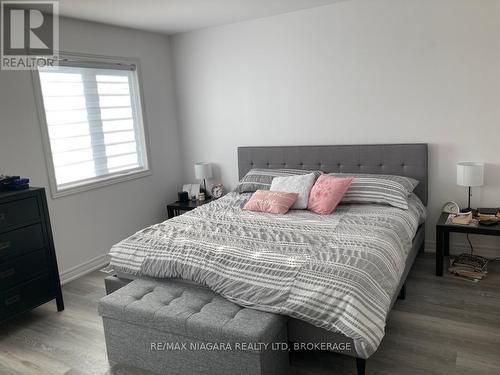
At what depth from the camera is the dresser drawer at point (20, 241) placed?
108 inches

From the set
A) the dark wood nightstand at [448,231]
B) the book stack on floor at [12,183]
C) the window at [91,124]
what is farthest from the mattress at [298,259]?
the window at [91,124]

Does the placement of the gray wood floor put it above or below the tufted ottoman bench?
below

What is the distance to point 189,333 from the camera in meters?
2.05

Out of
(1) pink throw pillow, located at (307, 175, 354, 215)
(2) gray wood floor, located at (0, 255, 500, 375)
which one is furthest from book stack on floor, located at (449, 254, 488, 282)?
(1) pink throw pillow, located at (307, 175, 354, 215)

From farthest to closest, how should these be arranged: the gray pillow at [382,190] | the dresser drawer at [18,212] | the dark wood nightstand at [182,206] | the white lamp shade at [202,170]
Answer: the white lamp shade at [202,170], the dark wood nightstand at [182,206], the gray pillow at [382,190], the dresser drawer at [18,212]

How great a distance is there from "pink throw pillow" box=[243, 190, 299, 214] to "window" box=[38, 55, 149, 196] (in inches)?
63.6

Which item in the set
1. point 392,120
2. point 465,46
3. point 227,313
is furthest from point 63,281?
point 465,46

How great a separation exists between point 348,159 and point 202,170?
5.49 feet

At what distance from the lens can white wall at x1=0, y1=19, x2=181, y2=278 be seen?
10.7 feet

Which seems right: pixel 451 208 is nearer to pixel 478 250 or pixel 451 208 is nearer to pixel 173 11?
pixel 478 250

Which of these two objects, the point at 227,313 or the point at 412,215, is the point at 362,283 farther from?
the point at 412,215

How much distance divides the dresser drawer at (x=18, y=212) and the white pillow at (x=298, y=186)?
194 centimetres

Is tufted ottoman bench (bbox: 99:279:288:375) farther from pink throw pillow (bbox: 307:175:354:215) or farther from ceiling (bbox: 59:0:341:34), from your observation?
ceiling (bbox: 59:0:341:34)

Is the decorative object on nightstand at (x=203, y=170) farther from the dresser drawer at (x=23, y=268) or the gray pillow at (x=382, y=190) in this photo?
the dresser drawer at (x=23, y=268)
